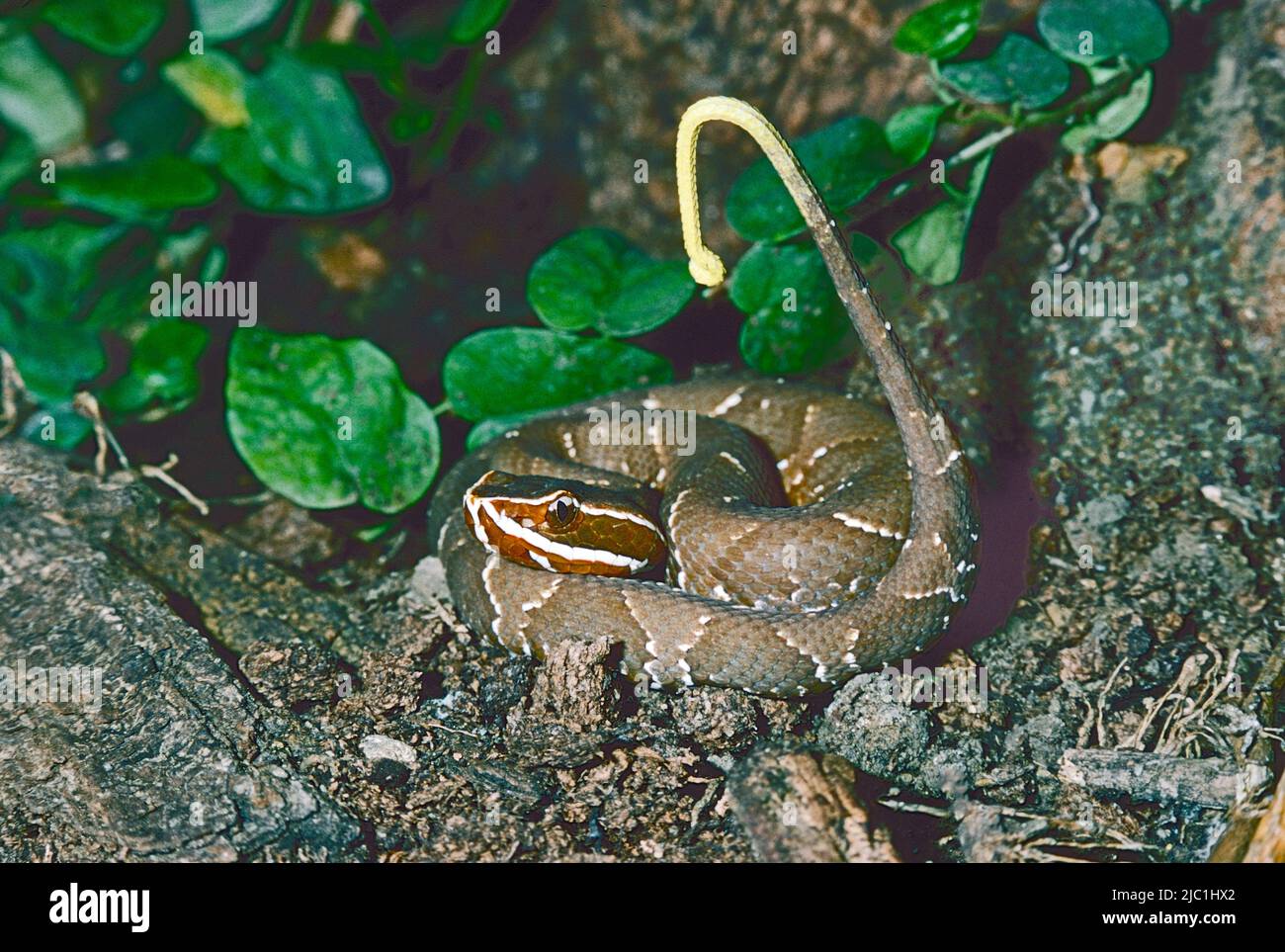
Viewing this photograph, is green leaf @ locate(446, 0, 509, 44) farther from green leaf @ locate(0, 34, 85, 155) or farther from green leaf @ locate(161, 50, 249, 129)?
green leaf @ locate(0, 34, 85, 155)

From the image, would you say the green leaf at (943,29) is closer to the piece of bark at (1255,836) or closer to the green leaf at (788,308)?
the green leaf at (788,308)

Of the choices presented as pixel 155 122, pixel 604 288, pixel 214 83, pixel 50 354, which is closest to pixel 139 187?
pixel 155 122

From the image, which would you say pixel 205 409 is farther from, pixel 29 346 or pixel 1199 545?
pixel 1199 545

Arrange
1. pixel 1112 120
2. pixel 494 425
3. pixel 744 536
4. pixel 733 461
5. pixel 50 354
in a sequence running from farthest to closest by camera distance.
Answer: pixel 50 354
pixel 494 425
pixel 1112 120
pixel 733 461
pixel 744 536

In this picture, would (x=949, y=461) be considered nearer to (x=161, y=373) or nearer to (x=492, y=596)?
(x=492, y=596)

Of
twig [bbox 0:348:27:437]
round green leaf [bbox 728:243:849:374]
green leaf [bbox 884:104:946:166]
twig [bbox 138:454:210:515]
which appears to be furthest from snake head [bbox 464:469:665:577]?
twig [bbox 0:348:27:437]

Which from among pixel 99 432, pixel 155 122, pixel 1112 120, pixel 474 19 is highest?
pixel 474 19
